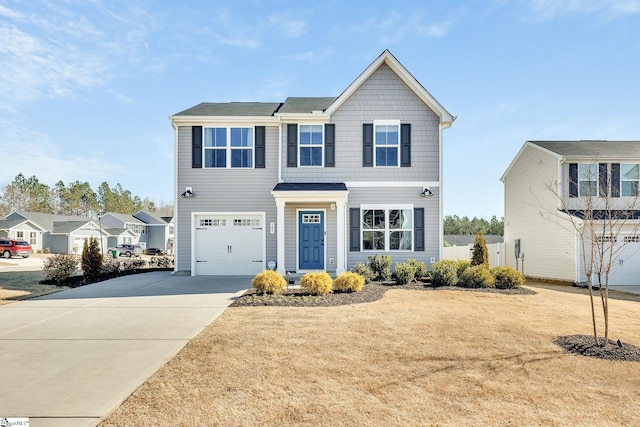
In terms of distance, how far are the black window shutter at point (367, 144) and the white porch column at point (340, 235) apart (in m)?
2.03

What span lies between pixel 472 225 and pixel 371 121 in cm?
4118

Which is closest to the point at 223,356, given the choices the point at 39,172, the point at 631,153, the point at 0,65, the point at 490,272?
the point at 490,272

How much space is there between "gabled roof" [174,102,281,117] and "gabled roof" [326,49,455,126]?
9.53 feet

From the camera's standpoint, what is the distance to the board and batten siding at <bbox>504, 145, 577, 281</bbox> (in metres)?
16.9

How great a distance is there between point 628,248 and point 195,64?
1931cm

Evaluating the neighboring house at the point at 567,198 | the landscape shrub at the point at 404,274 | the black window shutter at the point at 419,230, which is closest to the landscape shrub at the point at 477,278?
the landscape shrub at the point at 404,274

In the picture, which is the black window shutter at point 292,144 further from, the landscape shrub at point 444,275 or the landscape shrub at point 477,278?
the landscape shrub at point 477,278

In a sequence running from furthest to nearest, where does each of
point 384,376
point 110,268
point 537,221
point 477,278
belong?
point 537,221
point 110,268
point 477,278
point 384,376

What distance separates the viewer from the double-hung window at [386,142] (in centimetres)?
1397

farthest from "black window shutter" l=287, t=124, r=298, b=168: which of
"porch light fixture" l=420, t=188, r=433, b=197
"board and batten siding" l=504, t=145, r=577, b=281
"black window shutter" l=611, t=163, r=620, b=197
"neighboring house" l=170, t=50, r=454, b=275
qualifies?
"black window shutter" l=611, t=163, r=620, b=197

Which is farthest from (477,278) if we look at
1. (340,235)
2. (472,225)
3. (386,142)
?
(472,225)

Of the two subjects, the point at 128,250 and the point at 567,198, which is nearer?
the point at 567,198

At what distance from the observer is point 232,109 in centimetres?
1505

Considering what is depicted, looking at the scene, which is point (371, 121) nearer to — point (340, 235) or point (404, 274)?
point (340, 235)
